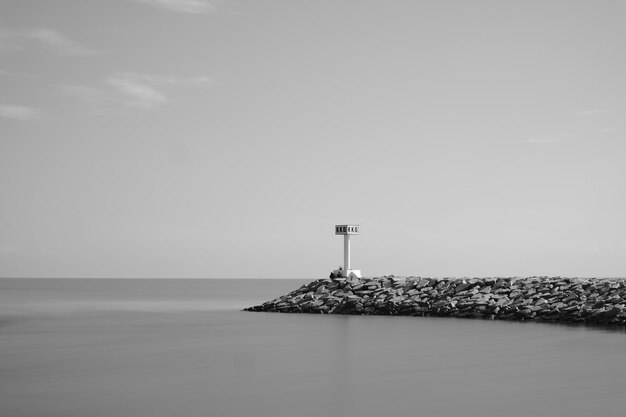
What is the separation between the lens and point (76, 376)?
71.6ft

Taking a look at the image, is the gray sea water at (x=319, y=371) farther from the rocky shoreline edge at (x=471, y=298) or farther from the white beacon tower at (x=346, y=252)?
the white beacon tower at (x=346, y=252)

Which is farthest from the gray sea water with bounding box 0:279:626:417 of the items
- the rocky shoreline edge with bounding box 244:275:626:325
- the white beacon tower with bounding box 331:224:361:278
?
the white beacon tower with bounding box 331:224:361:278

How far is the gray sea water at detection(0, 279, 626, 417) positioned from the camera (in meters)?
17.3

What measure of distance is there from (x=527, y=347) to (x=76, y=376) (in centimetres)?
1522

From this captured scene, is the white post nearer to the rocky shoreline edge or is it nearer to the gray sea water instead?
the rocky shoreline edge

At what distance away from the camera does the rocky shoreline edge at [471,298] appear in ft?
129

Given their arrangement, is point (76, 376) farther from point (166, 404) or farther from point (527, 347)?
point (527, 347)

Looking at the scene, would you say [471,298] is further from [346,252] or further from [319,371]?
[319,371]

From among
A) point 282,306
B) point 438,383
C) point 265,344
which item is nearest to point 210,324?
point 282,306

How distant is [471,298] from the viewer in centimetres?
4428

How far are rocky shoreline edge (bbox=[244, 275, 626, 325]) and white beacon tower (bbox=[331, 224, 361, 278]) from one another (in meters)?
0.51

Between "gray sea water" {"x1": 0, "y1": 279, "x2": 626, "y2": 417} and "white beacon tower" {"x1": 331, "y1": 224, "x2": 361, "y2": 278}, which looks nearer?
"gray sea water" {"x1": 0, "y1": 279, "x2": 626, "y2": 417}

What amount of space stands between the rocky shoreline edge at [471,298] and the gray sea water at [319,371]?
8.56 ft

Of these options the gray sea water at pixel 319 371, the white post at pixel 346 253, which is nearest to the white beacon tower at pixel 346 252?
the white post at pixel 346 253
